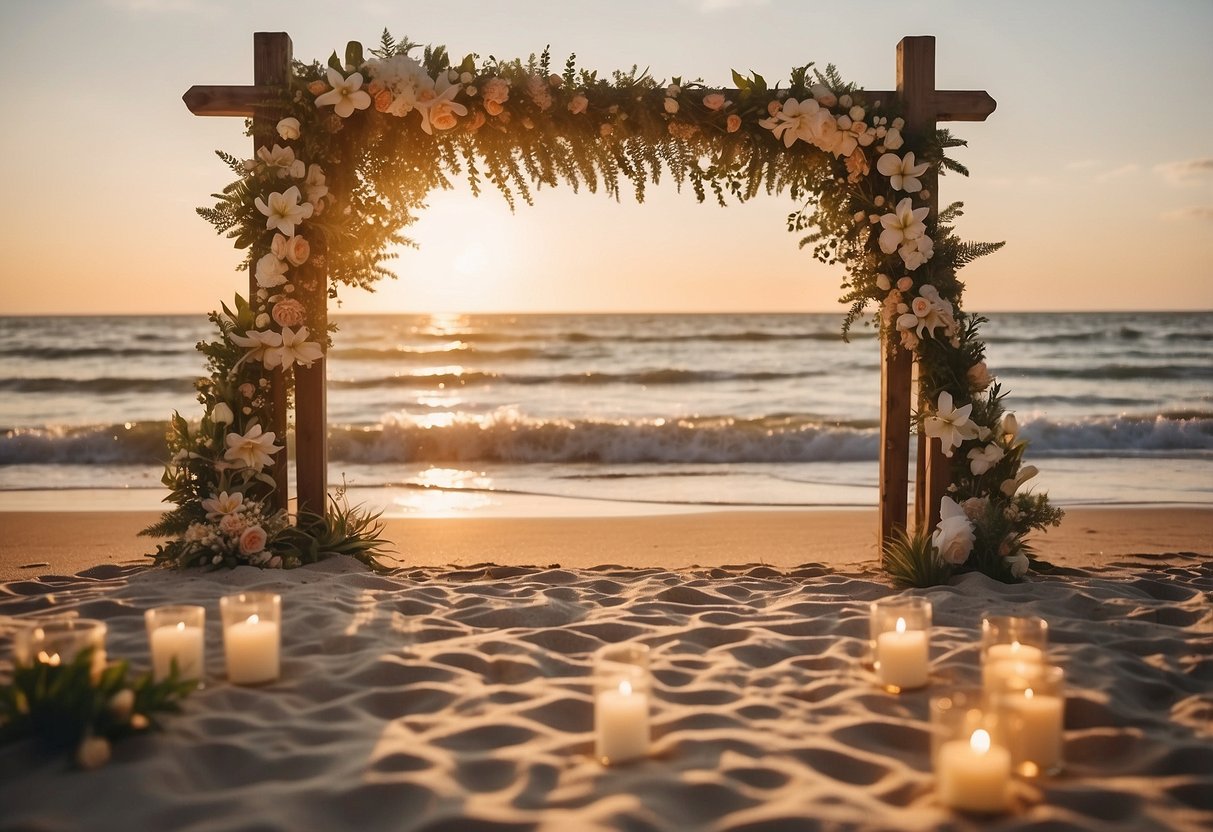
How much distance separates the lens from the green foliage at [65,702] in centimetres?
273

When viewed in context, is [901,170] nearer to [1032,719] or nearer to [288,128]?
[288,128]

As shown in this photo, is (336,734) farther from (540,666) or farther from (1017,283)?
(1017,283)

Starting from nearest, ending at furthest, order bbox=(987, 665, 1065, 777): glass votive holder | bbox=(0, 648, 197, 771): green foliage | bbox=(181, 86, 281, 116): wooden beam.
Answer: bbox=(987, 665, 1065, 777): glass votive holder < bbox=(0, 648, 197, 771): green foliage < bbox=(181, 86, 281, 116): wooden beam

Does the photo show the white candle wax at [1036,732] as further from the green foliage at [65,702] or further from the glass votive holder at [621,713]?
the green foliage at [65,702]

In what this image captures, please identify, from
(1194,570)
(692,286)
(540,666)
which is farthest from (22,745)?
(692,286)

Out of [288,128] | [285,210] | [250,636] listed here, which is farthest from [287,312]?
[250,636]

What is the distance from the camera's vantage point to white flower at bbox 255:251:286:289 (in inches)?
213

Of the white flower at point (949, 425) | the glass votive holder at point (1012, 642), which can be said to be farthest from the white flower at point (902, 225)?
the glass votive holder at point (1012, 642)

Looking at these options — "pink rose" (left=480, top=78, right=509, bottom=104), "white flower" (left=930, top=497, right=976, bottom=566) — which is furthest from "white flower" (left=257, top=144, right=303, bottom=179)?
"white flower" (left=930, top=497, right=976, bottom=566)

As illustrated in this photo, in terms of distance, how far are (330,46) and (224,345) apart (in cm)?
185

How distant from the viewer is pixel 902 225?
5508mm

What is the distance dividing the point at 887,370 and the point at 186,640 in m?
4.23

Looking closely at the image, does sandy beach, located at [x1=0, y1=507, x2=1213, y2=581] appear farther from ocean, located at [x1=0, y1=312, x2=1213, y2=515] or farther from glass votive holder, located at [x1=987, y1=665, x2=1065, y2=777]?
glass votive holder, located at [x1=987, y1=665, x2=1065, y2=777]

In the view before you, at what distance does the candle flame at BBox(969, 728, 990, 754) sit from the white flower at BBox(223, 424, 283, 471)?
13.5 ft
